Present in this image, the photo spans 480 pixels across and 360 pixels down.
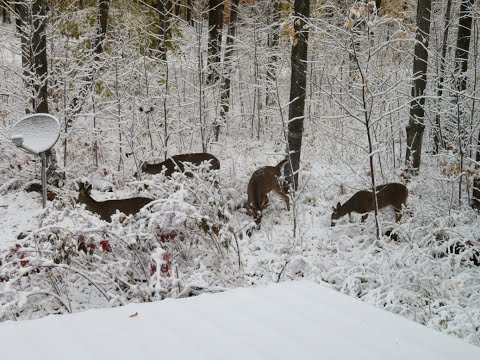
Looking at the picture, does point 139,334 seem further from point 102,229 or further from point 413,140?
point 413,140

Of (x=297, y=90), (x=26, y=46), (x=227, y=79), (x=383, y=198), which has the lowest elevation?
(x=383, y=198)

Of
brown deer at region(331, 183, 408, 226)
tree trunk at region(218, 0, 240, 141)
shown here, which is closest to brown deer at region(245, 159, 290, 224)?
brown deer at region(331, 183, 408, 226)

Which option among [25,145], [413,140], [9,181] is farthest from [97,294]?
[413,140]

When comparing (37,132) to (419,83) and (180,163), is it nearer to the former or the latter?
(180,163)

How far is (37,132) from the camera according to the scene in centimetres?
730

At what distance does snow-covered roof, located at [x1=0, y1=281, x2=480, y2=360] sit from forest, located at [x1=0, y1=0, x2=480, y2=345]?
1.18 meters

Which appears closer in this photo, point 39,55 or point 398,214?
point 398,214

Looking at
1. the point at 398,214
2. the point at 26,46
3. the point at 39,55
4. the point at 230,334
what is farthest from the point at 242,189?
the point at 230,334

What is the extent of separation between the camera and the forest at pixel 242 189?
6.29m

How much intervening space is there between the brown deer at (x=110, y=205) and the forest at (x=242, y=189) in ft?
0.08

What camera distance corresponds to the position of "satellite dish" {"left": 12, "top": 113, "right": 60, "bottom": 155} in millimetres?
7211


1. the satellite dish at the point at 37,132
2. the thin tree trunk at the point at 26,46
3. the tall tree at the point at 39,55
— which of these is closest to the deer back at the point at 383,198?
the satellite dish at the point at 37,132

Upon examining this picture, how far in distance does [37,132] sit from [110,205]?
1.88m

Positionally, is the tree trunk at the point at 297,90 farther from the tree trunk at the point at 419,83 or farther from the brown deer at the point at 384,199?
the tree trunk at the point at 419,83
